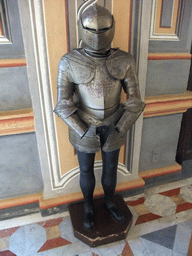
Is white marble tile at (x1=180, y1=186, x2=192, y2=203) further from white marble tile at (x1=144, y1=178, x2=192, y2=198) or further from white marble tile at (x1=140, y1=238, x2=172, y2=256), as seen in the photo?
white marble tile at (x1=140, y1=238, x2=172, y2=256)

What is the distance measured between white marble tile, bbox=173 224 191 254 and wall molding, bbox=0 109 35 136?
1.25m

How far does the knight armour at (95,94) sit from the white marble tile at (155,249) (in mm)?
734

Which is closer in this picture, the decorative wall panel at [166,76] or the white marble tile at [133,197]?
→ the decorative wall panel at [166,76]

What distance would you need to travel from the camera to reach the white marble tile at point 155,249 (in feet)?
4.16

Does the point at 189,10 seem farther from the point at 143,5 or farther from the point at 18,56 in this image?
the point at 18,56

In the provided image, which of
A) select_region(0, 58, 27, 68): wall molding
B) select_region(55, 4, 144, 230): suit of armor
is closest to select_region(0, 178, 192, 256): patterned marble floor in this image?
select_region(55, 4, 144, 230): suit of armor

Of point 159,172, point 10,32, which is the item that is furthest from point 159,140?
point 10,32

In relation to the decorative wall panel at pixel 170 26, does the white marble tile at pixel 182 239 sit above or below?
below

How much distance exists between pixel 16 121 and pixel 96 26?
2.52ft

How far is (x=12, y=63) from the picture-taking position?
1201 mm

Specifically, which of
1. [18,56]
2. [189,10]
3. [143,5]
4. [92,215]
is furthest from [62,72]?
[189,10]

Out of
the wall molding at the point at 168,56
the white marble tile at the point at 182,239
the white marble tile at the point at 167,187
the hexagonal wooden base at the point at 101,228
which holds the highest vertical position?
the wall molding at the point at 168,56

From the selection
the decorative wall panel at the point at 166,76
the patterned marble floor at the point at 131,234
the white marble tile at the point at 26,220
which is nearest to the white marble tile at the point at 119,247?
the patterned marble floor at the point at 131,234

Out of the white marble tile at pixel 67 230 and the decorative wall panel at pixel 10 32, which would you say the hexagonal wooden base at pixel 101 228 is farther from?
the decorative wall panel at pixel 10 32
